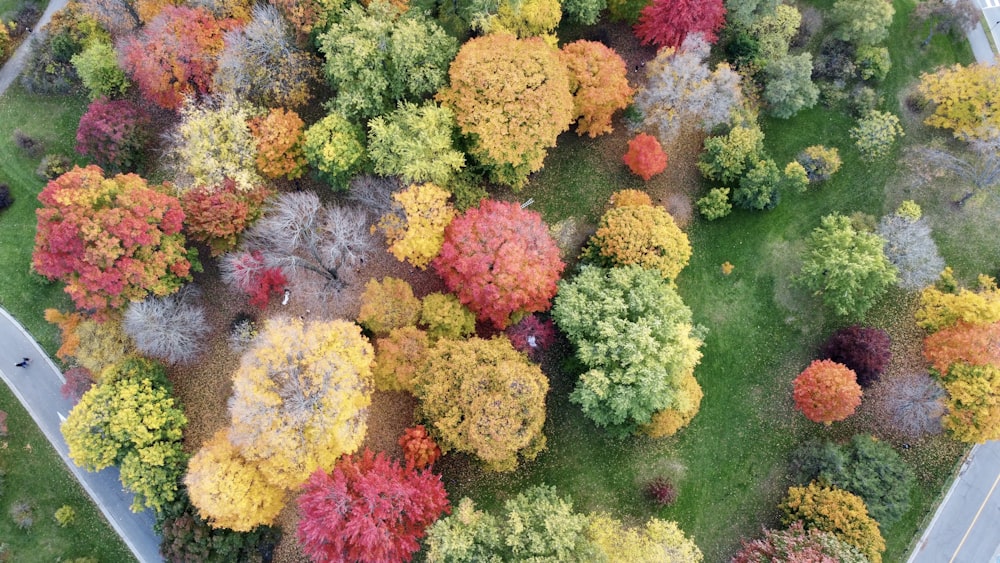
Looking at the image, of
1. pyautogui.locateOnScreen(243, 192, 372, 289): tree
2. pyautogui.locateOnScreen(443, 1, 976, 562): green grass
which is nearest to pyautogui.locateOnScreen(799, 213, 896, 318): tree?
pyautogui.locateOnScreen(443, 1, 976, 562): green grass

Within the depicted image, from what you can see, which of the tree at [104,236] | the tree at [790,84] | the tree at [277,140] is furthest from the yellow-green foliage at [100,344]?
the tree at [790,84]

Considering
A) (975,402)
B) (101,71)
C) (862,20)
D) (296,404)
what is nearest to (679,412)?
(975,402)

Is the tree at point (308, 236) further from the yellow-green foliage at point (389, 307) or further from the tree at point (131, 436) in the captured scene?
the tree at point (131, 436)

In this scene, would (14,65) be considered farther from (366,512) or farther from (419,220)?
(366,512)

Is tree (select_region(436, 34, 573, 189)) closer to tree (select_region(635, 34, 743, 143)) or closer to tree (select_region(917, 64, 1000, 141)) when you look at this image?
tree (select_region(635, 34, 743, 143))

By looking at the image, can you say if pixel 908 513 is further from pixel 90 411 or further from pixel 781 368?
pixel 90 411

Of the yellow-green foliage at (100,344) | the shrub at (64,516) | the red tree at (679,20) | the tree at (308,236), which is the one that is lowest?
the shrub at (64,516)
